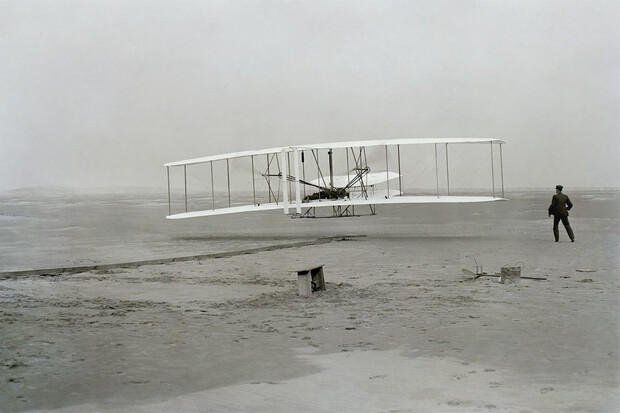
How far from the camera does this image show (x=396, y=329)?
8562mm

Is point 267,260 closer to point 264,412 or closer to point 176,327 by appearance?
point 176,327

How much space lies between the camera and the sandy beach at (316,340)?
244 inches

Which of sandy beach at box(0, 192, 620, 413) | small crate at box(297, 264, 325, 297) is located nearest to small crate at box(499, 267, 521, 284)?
sandy beach at box(0, 192, 620, 413)

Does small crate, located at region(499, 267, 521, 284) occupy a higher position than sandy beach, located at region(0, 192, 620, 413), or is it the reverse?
small crate, located at region(499, 267, 521, 284)

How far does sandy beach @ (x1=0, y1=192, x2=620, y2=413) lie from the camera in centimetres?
619

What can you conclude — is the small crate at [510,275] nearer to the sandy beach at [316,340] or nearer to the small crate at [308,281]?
the sandy beach at [316,340]

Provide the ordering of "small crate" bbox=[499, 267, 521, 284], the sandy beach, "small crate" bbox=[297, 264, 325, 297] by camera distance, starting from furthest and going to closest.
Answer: "small crate" bbox=[499, 267, 521, 284], "small crate" bbox=[297, 264, 325, 297], the sandy beach

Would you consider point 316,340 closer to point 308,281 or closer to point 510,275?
point 308,281

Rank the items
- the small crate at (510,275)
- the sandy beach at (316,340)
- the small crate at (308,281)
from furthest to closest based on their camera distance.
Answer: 1. the small crate at (510,275)
2. the small crate at (308,281)
3. the sandy beach at (316,340)

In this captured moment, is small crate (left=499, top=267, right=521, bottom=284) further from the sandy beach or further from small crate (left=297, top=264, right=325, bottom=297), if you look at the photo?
small crate (left=297, top=264, right=325, bottom=297)

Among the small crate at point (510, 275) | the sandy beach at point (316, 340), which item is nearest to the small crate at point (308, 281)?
the sandy beach at point (316, 340)

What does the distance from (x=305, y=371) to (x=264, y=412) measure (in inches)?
44.1

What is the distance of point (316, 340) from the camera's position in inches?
321

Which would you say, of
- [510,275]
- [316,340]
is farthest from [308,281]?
[510,275]
